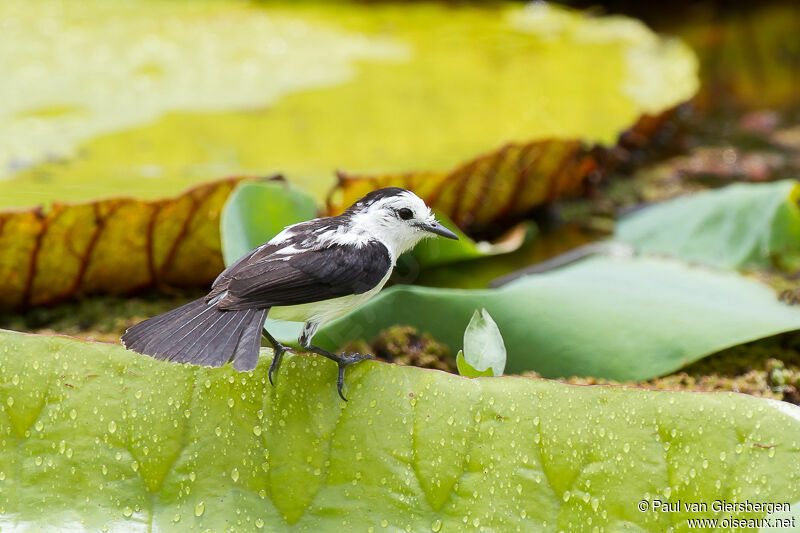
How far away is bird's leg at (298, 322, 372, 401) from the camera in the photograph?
1.28 m

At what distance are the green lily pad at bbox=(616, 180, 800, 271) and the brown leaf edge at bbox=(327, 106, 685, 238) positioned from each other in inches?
11.3

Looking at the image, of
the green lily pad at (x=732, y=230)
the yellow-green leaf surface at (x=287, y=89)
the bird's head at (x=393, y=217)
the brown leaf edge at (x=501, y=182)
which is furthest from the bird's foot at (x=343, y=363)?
the green lily pad at (x=732, y=230)

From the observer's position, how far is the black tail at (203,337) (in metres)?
1.21

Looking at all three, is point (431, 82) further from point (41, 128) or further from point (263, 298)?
point (263, 298)

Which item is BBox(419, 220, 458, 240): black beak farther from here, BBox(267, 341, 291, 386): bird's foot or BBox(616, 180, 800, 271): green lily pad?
BBox(616, 180, 800, 271): green lily pad

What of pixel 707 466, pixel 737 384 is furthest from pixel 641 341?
pixel 707 466

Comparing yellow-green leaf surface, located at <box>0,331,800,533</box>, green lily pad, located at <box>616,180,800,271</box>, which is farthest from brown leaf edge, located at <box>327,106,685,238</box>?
yellow-green leaf surface, located at <box>0,331,800,533</box>

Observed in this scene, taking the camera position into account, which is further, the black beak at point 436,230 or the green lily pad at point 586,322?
the green lily pad at point 586,322

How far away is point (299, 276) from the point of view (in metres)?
1.39

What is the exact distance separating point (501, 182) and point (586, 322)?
2.53 feet

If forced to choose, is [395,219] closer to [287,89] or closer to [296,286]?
[296,286]

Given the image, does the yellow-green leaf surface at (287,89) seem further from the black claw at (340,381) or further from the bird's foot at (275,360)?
the black claw at (340,381)

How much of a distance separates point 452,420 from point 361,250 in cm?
39

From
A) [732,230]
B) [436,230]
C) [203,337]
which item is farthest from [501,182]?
[203,337]
